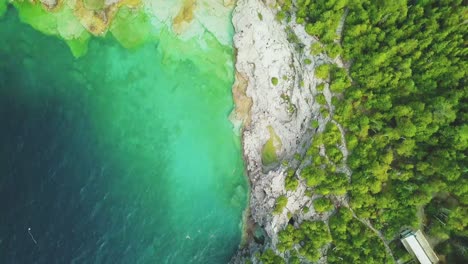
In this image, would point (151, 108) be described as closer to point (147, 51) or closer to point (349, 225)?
point (147, 51)

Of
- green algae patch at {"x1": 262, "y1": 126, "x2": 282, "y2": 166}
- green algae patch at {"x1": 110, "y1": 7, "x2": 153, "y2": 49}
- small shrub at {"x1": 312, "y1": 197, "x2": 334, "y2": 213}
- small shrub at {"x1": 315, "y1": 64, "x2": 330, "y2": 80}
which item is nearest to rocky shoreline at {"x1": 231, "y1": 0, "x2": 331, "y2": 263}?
green algae patch at {"x1": 262, "y1": 126, "x2": 282, "y2": 166}

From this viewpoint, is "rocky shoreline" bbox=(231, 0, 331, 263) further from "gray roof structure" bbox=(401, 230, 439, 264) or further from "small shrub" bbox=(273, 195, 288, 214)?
"gray roof structure" bbox=(401, 230, 439, 264)

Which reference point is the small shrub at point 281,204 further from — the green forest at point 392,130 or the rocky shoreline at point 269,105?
the green forest at point 392,130

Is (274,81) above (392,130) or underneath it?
above

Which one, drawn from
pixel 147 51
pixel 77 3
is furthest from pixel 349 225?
pixel 77 3

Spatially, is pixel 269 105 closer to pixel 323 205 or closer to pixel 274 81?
pixel 274 81

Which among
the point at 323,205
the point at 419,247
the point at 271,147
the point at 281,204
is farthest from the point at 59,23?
the point at 419,247

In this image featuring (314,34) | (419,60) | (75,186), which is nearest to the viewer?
(419,60)

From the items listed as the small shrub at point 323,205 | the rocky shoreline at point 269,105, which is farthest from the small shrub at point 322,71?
the small shrub at point 323,205
